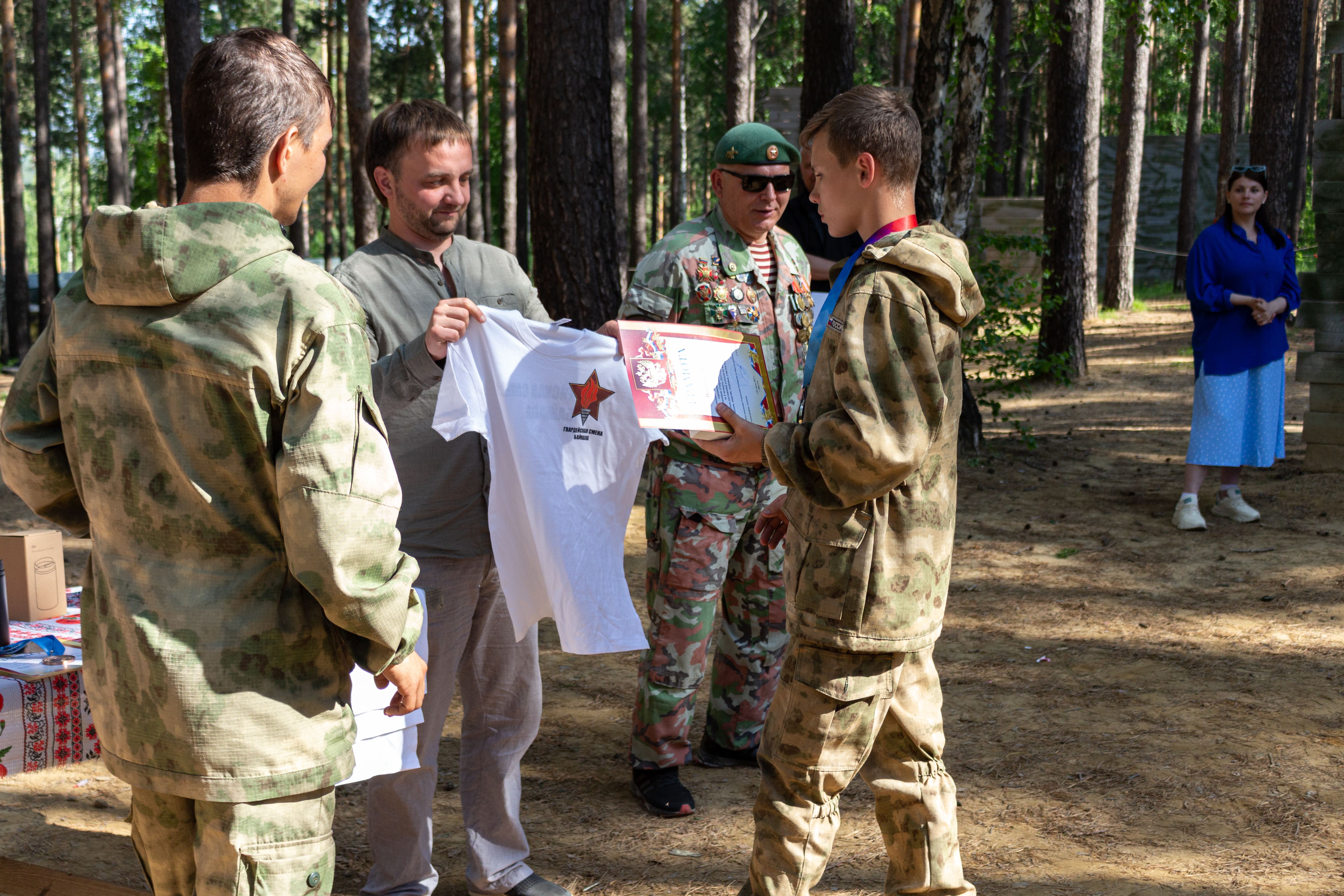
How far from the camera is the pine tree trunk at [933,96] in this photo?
27.4 feet

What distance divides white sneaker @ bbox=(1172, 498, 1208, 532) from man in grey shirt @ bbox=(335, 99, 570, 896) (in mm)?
5729

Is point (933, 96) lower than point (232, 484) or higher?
higher

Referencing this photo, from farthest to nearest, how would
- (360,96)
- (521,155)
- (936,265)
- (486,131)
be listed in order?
1. (521,155)
2. (486,131)
3. (360,96)
4. (936,265)

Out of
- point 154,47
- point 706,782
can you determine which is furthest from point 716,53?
point 706,782

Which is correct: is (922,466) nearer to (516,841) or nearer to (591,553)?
(591,553)

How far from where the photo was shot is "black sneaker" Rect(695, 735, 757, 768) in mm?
4391

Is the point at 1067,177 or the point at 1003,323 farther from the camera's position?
the point at 1067,177

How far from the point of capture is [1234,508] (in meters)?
7.73

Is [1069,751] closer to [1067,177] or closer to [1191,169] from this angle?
[1067,177]

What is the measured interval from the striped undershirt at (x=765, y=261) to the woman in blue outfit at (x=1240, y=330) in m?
4.20

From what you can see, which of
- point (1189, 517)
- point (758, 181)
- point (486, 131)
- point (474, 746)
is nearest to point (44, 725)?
point (474, 746)

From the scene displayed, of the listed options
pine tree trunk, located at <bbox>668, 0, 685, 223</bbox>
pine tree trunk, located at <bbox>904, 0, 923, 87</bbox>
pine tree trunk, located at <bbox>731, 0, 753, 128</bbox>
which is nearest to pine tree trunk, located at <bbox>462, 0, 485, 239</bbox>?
pine tree trunk, located at <bbox>731, 0, 753, 128</bbox>

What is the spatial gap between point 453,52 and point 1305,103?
21.2 m

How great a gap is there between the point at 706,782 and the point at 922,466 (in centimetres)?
210
